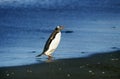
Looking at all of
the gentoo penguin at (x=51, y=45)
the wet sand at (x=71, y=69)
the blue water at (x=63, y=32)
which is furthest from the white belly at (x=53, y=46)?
the wet sand at (x=71, y=69)

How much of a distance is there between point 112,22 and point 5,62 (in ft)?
27.8

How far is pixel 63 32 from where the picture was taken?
19.5 meters

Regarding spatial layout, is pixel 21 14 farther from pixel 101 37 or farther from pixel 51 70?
pixel 51 70

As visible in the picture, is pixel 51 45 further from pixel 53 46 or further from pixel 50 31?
pixel 50 31

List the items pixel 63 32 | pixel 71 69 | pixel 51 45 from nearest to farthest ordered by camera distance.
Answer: pixel 71 69
pixel 51 45
pixel 63 32

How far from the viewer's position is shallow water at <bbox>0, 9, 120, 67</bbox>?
15.0m

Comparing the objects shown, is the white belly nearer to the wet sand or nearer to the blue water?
the blue water

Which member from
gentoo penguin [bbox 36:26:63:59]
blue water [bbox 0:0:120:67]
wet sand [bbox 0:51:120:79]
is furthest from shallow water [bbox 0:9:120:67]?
wet sand [bbox 0:51:120:79]

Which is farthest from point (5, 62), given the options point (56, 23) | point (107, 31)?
point (56, 23)

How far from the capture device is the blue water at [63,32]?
1508 cm

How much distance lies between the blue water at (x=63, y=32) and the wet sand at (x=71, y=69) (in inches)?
26.5

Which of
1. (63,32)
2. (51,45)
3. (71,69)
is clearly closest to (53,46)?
(51,45)

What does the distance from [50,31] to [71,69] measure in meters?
7.08

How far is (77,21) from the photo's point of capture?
22.0 metres
